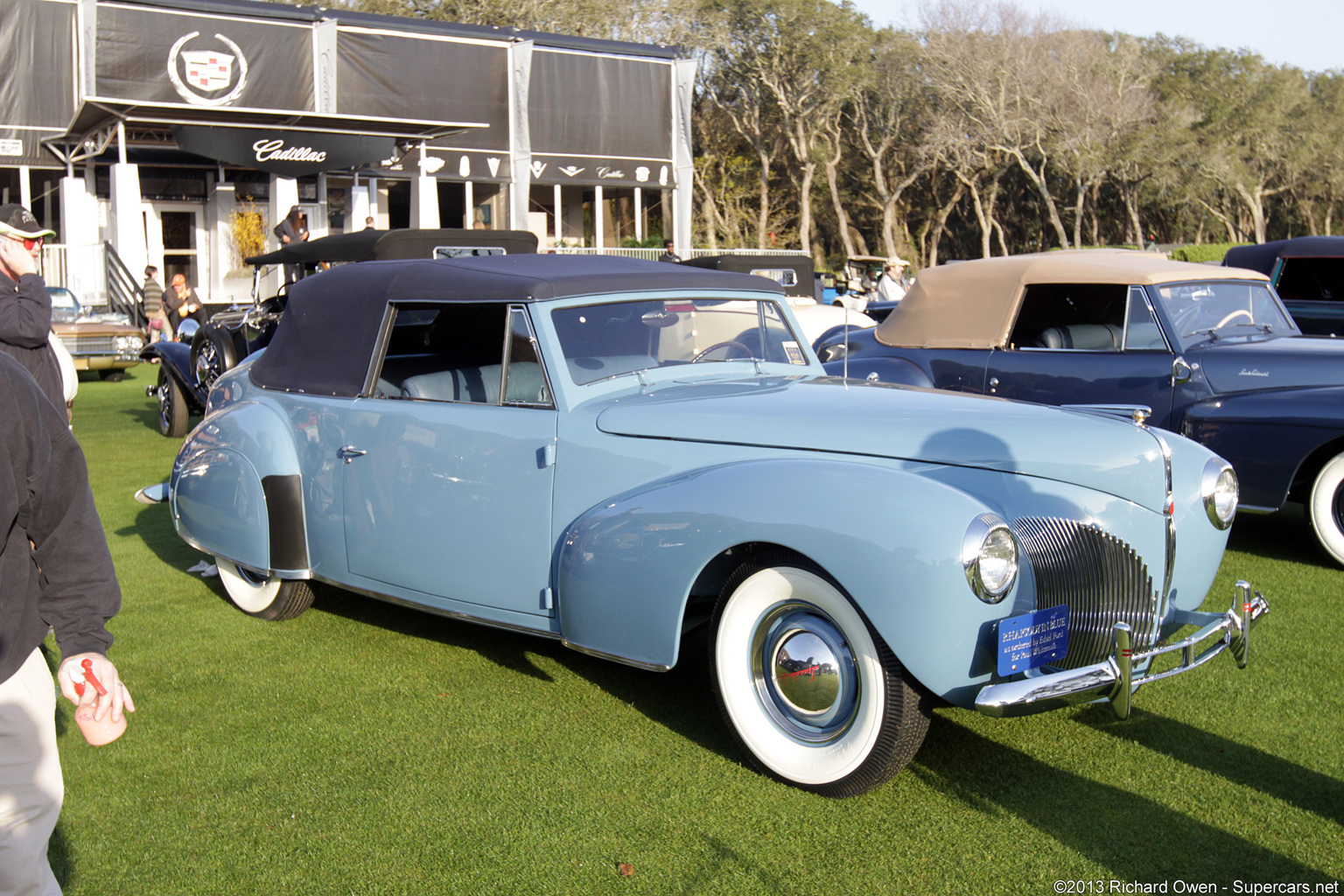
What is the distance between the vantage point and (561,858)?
307 cm

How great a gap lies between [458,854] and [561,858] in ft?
0.96

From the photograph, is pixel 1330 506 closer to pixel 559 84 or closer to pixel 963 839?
pixel 963 839

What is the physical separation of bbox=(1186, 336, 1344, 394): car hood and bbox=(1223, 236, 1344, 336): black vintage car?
3.59m

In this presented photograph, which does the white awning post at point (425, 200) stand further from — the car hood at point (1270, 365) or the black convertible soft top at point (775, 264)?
the car hood at point (1270, 365)

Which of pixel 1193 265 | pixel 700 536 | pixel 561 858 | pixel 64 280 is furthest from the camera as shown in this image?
pixel 64 280

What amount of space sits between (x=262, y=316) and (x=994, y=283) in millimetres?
6900

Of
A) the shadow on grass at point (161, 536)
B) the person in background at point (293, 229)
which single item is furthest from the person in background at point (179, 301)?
the shadow on grass at point (161, 536)

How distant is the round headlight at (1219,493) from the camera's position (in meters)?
3.94

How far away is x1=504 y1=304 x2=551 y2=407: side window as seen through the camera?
4.18 metres

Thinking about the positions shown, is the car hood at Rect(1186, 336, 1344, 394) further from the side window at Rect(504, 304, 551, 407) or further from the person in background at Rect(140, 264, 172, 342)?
the person in background at Rect(140, 264, 172, 342)

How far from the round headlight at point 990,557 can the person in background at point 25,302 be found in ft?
10.6

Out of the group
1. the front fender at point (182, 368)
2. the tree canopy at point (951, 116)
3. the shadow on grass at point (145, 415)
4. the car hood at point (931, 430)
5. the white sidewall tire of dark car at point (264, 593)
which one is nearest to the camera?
the car hood at point (931, 430)

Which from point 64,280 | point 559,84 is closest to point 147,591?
point 64,280

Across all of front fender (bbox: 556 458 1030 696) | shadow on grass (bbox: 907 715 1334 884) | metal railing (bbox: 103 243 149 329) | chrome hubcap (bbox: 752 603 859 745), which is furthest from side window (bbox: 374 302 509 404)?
metal railing (bbox: 103 243 149 329)
